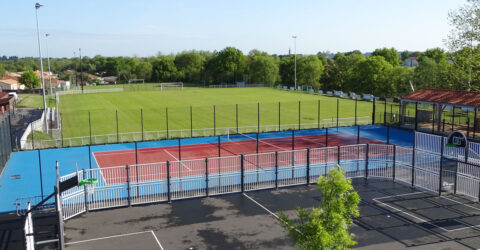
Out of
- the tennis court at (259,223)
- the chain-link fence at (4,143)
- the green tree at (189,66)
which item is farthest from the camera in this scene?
the green tree at (189,66)

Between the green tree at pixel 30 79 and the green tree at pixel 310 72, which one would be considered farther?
the green tree at pixel 30 79

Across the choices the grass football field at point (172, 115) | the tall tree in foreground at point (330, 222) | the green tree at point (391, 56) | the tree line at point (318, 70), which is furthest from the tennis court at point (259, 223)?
the green tree at point (391, 56)

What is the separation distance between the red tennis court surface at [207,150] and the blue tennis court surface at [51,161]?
40.4 inches

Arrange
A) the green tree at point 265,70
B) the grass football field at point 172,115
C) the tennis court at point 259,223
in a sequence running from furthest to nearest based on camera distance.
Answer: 1. the green tree at point 265,70
2. the grass football field at point 172,115
3. the tennis court at point 259,223

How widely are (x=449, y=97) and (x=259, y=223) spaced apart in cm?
2539

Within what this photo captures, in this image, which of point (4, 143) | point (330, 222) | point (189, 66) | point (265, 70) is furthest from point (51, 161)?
point (189, 66)

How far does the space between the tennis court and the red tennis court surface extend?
28.0 ft

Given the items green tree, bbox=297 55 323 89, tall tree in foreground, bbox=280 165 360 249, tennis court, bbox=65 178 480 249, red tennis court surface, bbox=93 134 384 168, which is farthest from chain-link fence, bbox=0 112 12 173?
green tree, bbox=297 55 323 89

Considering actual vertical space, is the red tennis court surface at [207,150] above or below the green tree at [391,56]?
below

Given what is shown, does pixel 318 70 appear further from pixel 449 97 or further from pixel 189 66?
pixel 449 97

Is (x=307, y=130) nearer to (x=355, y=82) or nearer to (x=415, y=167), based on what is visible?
(x=415, y=167)

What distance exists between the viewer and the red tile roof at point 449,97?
3183 centimetres

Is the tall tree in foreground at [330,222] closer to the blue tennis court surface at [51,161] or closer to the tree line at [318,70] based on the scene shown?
the blue tennis court surface at [51,161]

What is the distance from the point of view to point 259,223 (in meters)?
15.6
